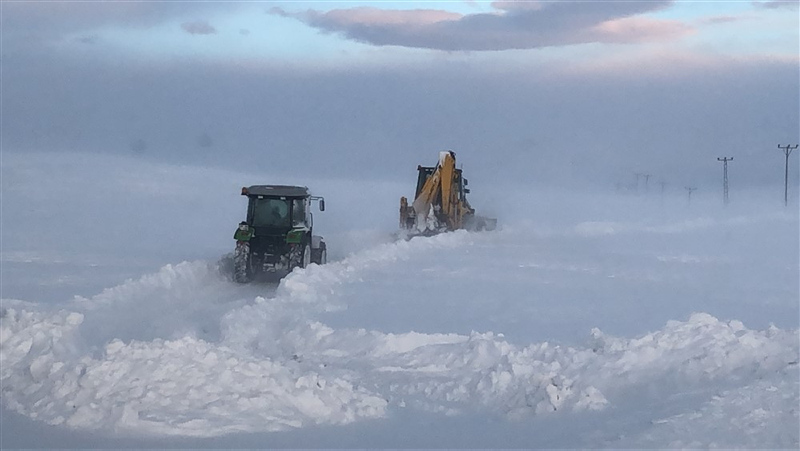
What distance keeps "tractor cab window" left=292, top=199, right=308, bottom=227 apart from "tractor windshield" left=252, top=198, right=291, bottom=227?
19 cm

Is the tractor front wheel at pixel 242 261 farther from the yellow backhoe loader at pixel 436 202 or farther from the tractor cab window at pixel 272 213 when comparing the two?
the yellow backhoe loader at pixel 436 202

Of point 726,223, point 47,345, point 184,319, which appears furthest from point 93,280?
point 726,223

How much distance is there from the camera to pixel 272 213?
716 inches

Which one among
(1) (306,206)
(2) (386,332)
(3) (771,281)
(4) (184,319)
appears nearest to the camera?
(2) (386,332)

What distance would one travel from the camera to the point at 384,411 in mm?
8359

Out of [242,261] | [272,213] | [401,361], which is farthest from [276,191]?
A: [401,361]

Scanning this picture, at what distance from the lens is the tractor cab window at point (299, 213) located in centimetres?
1808

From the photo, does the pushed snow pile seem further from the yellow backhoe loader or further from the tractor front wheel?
the yellow backhoe loader

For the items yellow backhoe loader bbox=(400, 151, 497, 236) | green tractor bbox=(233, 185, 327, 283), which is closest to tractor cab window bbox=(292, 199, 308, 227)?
green tractor bbox=(233, 185, 327, 283)

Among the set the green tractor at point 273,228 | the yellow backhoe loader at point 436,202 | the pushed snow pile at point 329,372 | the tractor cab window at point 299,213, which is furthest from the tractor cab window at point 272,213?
the yellow backhoe loader at point 436,202

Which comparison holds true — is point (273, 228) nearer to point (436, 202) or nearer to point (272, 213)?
point (272, 213)

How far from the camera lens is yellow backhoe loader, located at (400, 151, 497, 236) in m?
27.9

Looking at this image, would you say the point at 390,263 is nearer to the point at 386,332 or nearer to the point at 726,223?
the point at 386,332

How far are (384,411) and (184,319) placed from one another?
6411 mm
